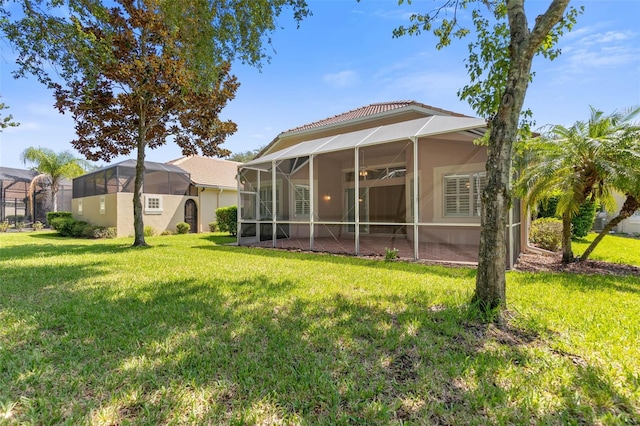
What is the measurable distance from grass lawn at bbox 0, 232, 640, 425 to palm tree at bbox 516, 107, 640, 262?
2.22m

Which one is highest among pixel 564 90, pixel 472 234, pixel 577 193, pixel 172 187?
pixel 564 90

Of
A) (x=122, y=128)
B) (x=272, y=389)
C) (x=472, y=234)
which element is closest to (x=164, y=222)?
(x=122, y=128)

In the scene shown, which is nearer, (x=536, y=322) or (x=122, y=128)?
(x=536, y=322)

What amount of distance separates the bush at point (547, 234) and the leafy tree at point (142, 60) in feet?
33.2

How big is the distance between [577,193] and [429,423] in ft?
23.9

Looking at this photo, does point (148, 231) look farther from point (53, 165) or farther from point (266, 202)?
point (53, 165)

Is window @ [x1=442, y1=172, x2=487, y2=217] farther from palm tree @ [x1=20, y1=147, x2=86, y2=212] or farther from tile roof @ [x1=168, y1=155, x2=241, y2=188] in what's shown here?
palm tree @ [x1=20, y1=147, x2=86, y2=212]

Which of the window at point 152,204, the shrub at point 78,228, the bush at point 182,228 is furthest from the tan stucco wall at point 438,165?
the shrub at point 78,228

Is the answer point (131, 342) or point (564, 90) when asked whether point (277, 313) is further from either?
point (564, 90)

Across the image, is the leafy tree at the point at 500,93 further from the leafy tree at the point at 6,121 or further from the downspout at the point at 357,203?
the leafy tree at the point at 6,121

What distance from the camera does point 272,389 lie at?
2314mm

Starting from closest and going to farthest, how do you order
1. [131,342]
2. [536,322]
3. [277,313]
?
[131,342] → [536,322] → [277,313]

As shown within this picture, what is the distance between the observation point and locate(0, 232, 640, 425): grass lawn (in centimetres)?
210

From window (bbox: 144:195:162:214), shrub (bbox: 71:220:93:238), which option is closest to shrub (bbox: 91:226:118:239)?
shrub (bbox: 71:220:93:238)
